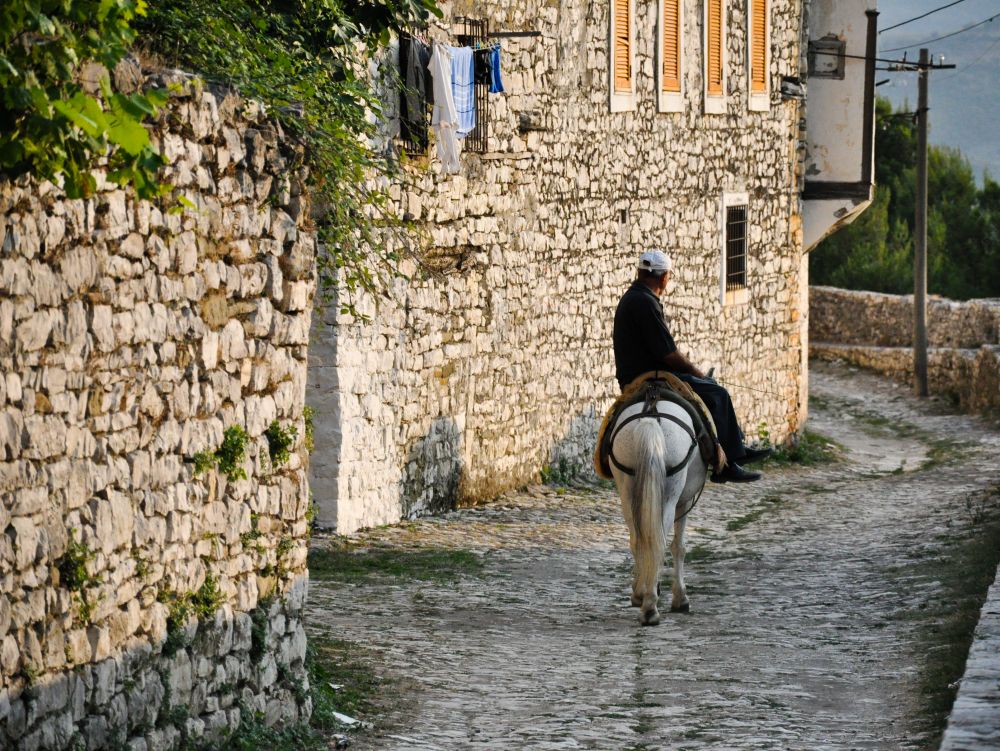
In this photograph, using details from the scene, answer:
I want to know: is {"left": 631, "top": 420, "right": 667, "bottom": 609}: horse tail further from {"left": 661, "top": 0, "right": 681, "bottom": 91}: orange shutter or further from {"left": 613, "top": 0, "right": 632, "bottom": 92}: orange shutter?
{"left": 661, "top": 0, "right": 681, "bottom": 91}: orange shutter

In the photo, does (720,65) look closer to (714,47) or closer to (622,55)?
(714,47)

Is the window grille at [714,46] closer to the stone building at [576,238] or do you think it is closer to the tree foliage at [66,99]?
the stone building at [576,238]

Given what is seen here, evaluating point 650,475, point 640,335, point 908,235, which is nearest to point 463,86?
point 640,335

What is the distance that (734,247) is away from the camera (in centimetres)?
2117

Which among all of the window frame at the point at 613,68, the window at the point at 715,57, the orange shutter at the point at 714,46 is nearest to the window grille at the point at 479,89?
the window frame at the point at 613,68

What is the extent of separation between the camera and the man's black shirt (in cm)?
1048

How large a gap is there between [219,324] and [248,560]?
1038 mm

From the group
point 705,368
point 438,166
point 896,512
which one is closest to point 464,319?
point 438,166

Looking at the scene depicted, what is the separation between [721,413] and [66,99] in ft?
21.3

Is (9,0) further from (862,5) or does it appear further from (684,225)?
(862,5)

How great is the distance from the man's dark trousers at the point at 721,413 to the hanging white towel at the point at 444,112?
4211 mm

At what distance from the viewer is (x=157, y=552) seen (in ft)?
19.8

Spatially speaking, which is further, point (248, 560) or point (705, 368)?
point (705, 368)

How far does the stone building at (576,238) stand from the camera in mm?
13680
